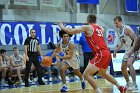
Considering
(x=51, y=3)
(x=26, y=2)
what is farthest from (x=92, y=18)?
(x=51, y=3)

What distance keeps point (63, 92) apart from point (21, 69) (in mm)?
5772

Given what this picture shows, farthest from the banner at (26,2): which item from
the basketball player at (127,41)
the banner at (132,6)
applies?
the basketball player at (127,41)

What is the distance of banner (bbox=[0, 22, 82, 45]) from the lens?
16.6m

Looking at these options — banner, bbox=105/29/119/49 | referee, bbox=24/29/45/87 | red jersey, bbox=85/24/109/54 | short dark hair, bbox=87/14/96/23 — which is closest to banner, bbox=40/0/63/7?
banner, bbox=105/29/119/49

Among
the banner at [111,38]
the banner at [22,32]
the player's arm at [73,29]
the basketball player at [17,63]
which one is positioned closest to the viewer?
the player's arm at [73,29]

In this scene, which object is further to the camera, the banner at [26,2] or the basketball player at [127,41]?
the banner at [26,2]

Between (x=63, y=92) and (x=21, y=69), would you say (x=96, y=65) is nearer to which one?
(x=63, y=92)

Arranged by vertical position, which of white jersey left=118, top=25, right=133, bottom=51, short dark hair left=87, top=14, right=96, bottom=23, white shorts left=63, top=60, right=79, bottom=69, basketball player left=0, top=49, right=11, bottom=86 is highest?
short dark hair left=87, top=14, right=96, bottom=23

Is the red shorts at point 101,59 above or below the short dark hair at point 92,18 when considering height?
below

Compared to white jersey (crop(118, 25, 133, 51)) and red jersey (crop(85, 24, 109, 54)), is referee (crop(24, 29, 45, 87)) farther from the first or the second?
red jersey (crop(85, 24, 109, 54))

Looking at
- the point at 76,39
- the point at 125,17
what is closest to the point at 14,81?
the point at 76,39

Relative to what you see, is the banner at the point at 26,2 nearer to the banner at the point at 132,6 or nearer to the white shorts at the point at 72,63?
the banner at the point at 132,6

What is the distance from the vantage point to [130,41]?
9977 millimetres

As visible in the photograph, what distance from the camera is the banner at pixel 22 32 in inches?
654
